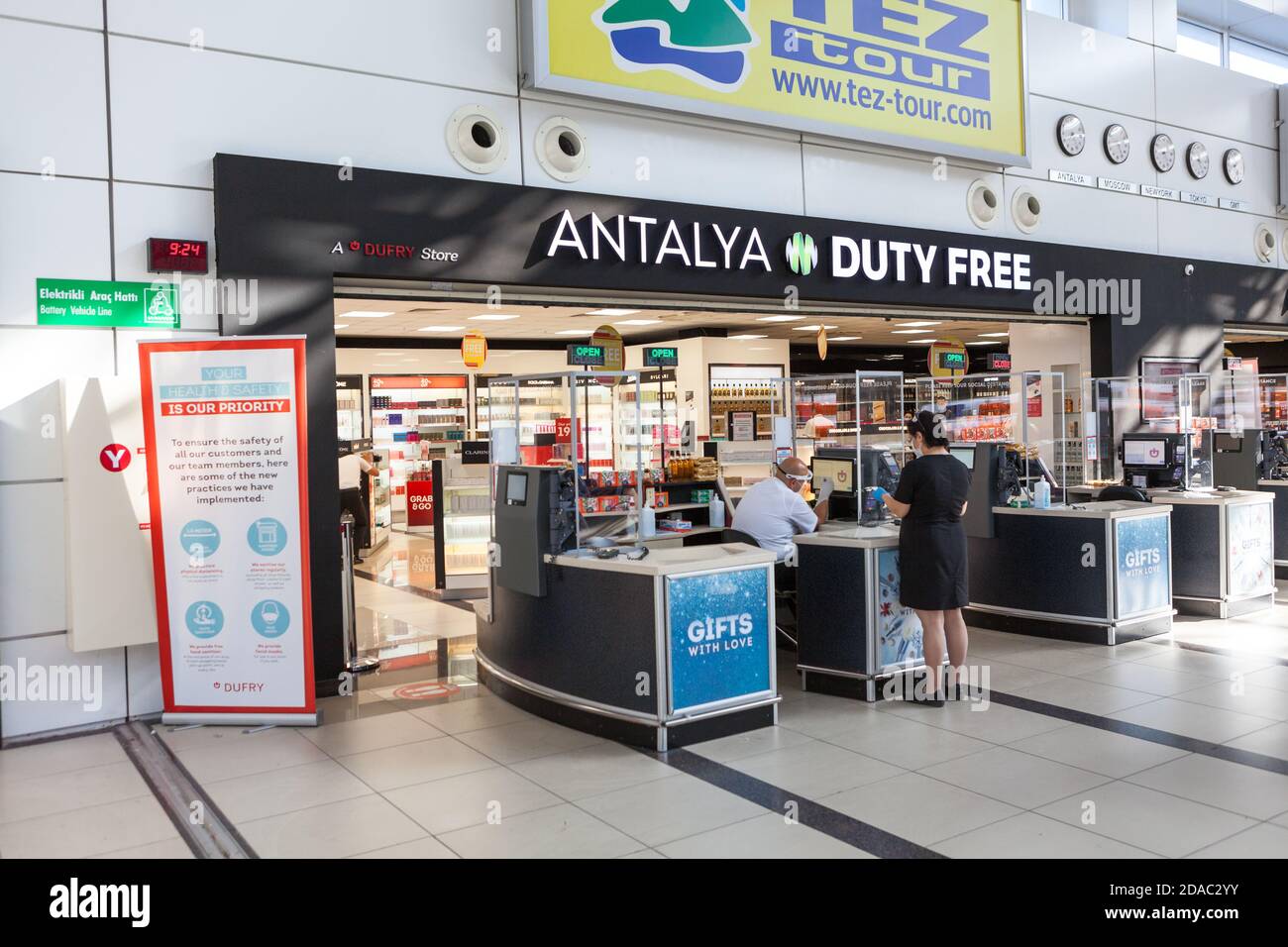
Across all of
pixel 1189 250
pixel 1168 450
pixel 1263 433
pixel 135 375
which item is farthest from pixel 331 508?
pixel 1189 250

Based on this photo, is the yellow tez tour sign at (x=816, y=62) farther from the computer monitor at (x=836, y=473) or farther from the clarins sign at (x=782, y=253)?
the computer monitor at (x=836, y=473)

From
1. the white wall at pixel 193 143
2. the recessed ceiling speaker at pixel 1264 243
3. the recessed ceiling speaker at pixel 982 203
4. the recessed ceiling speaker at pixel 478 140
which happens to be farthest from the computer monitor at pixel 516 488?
the recessed ceiling speaker at pixel 1264 243

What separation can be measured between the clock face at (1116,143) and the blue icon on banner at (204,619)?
8.93 m

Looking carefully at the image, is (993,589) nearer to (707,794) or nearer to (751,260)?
(751,260)

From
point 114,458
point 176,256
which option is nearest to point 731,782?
point 114,458

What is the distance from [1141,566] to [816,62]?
4310mm

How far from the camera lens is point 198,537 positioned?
513 cm

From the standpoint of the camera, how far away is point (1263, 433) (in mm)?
9570

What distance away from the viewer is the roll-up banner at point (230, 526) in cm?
510

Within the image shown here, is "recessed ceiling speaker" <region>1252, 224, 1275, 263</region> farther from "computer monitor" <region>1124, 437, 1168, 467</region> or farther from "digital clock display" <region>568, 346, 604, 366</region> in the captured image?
"digital clock display" <region>568, 346, 604, 366</region>

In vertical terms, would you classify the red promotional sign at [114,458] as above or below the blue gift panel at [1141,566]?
above

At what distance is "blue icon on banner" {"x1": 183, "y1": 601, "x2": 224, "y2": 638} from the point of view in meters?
5.15

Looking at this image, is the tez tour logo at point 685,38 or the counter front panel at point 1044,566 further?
the tez tour logo at point 685,38

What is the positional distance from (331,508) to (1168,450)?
639cm
